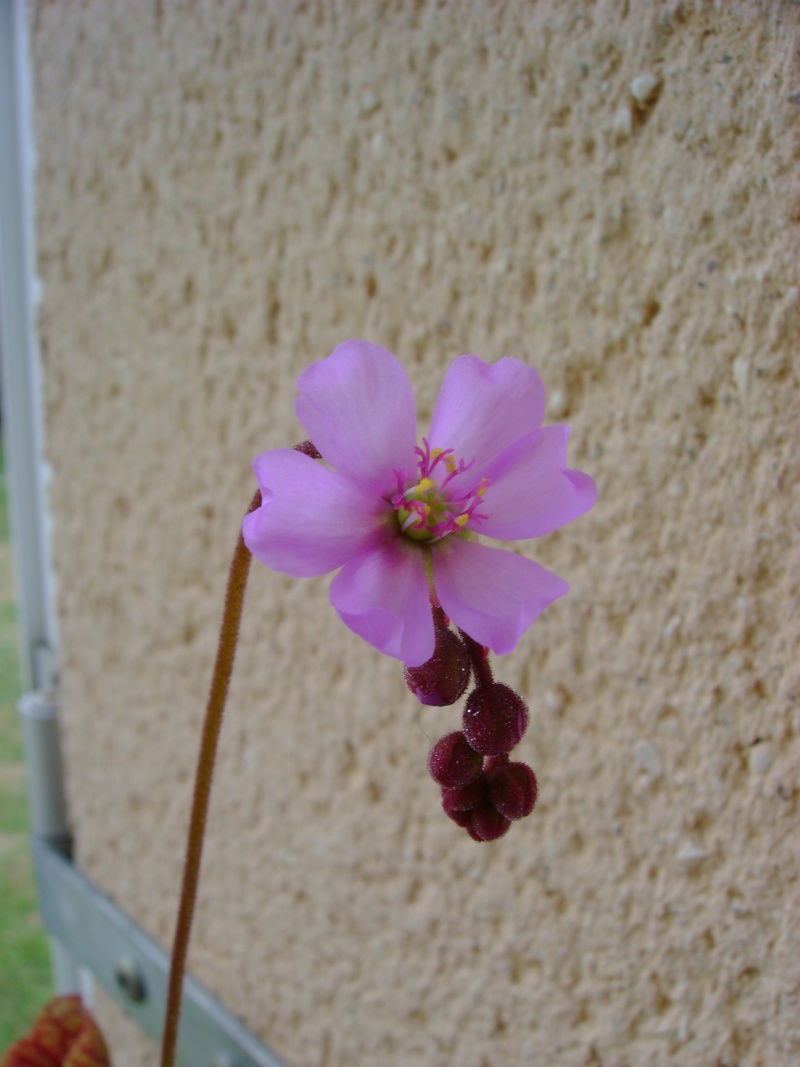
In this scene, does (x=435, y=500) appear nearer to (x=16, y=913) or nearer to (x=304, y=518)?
(x=304, y=518)

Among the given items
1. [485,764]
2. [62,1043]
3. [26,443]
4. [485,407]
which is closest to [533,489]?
[485,407]

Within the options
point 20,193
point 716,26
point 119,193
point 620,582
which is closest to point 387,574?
point 620,582

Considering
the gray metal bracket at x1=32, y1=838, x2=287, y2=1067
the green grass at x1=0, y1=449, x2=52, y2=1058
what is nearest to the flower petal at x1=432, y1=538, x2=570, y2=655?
the gray metal bracket at x1=32, y1=838, x2=287, y2=1067

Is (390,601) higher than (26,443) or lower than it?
lower

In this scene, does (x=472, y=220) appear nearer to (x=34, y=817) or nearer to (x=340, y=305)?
(x=340, y=305)

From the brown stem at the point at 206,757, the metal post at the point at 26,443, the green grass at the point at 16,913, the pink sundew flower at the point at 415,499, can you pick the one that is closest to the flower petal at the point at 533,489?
the pink sundew flower at the point at 415,499

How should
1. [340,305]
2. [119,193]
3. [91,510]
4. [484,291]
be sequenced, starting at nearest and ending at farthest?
[484,291] → [340,305] → [119,193] → [91,510]
